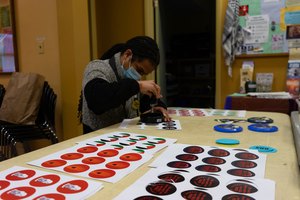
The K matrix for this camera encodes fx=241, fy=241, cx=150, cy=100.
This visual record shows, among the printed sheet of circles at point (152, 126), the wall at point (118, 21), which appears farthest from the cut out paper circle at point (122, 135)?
the wall at point (118, 21)

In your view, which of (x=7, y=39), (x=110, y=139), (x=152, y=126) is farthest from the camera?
(x=7, y=39)

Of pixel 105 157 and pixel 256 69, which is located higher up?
pixel 256 69

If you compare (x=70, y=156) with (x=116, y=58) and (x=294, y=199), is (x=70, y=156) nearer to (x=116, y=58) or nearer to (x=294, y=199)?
(x=294, y=199)

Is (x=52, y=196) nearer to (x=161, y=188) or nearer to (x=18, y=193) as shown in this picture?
(x=18, y=193)

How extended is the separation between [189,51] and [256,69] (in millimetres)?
2589

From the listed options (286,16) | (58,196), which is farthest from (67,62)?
(286,16)

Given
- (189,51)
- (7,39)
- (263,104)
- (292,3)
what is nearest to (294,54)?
(292,3)

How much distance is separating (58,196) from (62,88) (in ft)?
6.68

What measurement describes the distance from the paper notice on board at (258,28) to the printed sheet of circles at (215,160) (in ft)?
6.91

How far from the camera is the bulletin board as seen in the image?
2346 mm

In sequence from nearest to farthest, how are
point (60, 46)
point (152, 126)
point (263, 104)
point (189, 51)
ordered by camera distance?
point (152, 126) → point (263, 104) → point (60, 46) → point (189, 51)

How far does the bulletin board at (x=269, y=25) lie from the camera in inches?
92.4

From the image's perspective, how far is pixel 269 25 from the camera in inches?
95.7

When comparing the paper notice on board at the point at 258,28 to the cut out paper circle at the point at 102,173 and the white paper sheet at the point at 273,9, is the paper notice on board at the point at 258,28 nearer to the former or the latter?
the white paper sheet at the point at 273,9
